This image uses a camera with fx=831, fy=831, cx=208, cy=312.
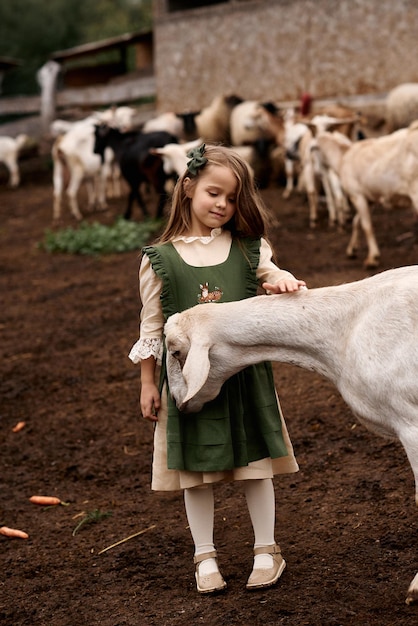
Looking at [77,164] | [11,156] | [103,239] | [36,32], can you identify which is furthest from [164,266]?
[36,32]

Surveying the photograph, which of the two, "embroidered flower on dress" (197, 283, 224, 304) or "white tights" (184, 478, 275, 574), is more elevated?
"embroidered flower on dress" (197, 283, 224, 304)

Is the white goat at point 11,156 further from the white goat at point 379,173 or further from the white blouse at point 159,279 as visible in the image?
the white blouse at point 159,279

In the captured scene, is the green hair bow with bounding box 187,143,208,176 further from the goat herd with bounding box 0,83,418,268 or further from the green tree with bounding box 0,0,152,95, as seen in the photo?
the green tree with bounding box 0,0,152,95

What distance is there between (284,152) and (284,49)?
2167 mm

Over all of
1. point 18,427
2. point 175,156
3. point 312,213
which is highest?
point 175,156

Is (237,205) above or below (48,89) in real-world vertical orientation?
below

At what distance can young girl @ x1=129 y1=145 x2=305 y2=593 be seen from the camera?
2941 mm

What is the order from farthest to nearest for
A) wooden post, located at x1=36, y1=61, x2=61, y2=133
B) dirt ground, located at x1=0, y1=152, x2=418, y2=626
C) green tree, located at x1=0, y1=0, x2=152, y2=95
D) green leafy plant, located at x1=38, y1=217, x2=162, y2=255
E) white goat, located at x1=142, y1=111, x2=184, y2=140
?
green tree, located at x1=0, y1=0, x2=152, y2=95, wooden post, located at x1=36, y1=61, x2=61, y2=133, white goat, located at x1=142, y1=111, x2=184, y2=140, green leafy plant, located at x1=38, y1=217, x2=162, y2=255, dirt ground, located at x1=0, y1=152, x2=418, y2=626

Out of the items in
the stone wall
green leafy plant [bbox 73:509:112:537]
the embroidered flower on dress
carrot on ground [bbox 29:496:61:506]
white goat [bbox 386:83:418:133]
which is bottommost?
carrot on ground [bbox 29:496:61:506]

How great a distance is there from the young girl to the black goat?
8.38 meters

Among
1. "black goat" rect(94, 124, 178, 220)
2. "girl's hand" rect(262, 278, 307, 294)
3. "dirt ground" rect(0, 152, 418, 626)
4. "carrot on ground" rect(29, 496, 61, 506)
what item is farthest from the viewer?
"black goat" rect(94, 124, 178, 220)

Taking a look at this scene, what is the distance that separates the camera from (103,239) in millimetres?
10625

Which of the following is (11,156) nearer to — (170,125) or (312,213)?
(170,125)

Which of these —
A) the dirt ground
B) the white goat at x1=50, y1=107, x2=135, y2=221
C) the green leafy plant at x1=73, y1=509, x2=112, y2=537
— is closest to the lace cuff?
the dirt ground
